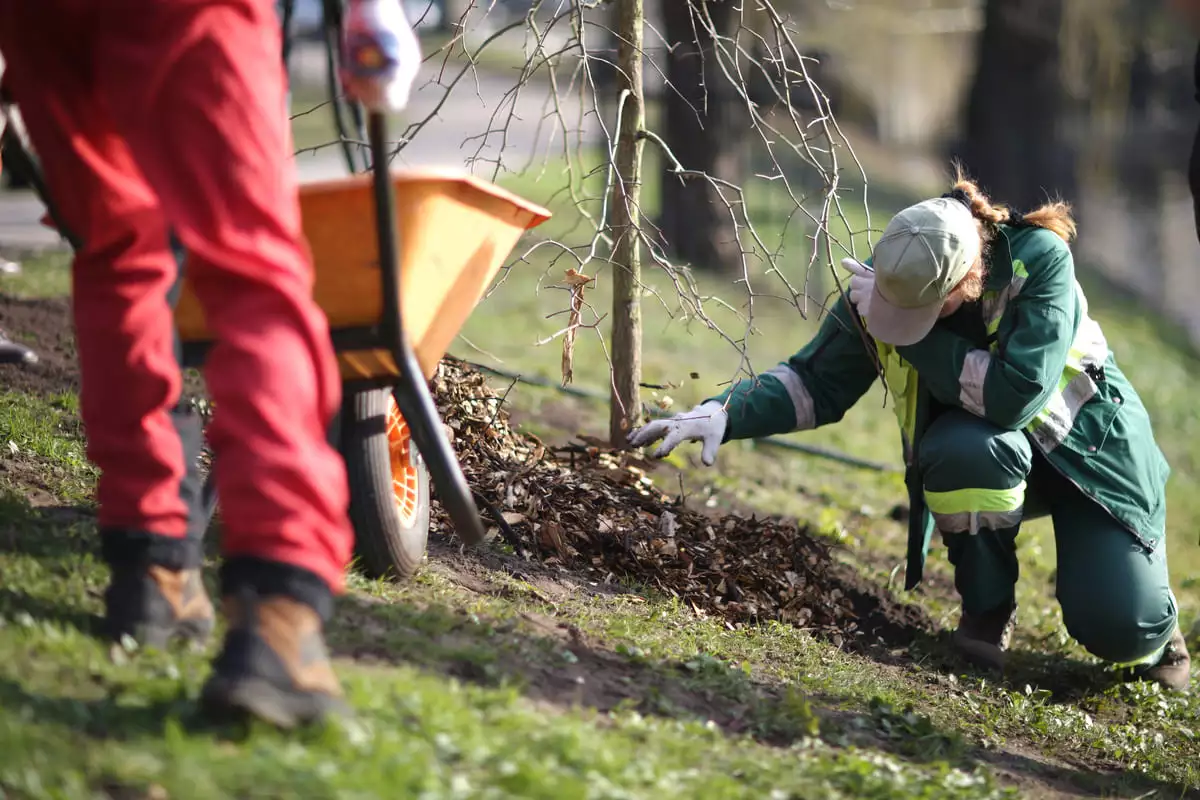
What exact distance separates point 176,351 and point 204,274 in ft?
1.67

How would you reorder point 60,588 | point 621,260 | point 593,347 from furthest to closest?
point 593,347, point 621,260, point 60,588

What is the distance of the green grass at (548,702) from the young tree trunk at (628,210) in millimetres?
306

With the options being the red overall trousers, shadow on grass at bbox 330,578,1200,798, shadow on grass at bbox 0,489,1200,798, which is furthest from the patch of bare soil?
the red overall trousers

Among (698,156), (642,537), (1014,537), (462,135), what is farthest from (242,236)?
(462,135)

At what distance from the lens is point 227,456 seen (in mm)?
2057

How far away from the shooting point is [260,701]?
199 cm

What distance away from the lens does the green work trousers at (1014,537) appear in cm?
366

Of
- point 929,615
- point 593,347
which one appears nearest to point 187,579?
point 929,615

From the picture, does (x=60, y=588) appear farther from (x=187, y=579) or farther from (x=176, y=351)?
(x=176, y=351)

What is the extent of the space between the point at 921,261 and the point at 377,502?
1.61 metres

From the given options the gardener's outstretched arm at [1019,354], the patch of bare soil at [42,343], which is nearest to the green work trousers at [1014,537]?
the gardener's outstretched arm at [1019,354]

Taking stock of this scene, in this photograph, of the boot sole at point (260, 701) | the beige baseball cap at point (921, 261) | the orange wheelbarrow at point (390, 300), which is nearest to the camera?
the boot sole at point (260, 701)

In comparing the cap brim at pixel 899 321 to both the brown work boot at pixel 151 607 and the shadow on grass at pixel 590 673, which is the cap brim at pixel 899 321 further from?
the brown work boot at pixel 151 607

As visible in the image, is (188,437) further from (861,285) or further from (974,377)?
(974,377)
